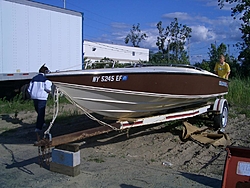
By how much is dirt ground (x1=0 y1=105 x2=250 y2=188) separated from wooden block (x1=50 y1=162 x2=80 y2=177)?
2.7 inches

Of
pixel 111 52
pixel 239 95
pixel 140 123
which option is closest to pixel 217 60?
pixel 239 95

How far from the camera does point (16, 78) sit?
12555 millimetres

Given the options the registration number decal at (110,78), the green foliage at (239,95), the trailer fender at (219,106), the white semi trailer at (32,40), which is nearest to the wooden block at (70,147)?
the registration number decal at (110,78)

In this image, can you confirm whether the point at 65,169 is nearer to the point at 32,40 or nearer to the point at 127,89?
the point at 127,89

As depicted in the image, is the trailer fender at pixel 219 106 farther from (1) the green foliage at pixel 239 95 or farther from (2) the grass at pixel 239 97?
(1) the green foliage at pixel 239 95

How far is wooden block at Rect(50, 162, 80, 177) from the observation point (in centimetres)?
508

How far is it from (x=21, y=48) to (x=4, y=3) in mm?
1730

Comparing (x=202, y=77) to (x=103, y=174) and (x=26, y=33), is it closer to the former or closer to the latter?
(x=103, y=174)

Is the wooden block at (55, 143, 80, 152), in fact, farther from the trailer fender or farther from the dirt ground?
the trailer fender

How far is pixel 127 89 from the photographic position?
19.7ft

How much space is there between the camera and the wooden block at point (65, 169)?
5082mm

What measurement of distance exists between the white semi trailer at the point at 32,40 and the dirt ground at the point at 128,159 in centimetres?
387

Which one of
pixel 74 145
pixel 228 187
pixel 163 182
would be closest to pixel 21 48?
pixel 74 145

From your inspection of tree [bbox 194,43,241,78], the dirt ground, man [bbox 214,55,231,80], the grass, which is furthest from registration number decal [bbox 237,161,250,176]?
tree [bbox 194,43,241,78]
